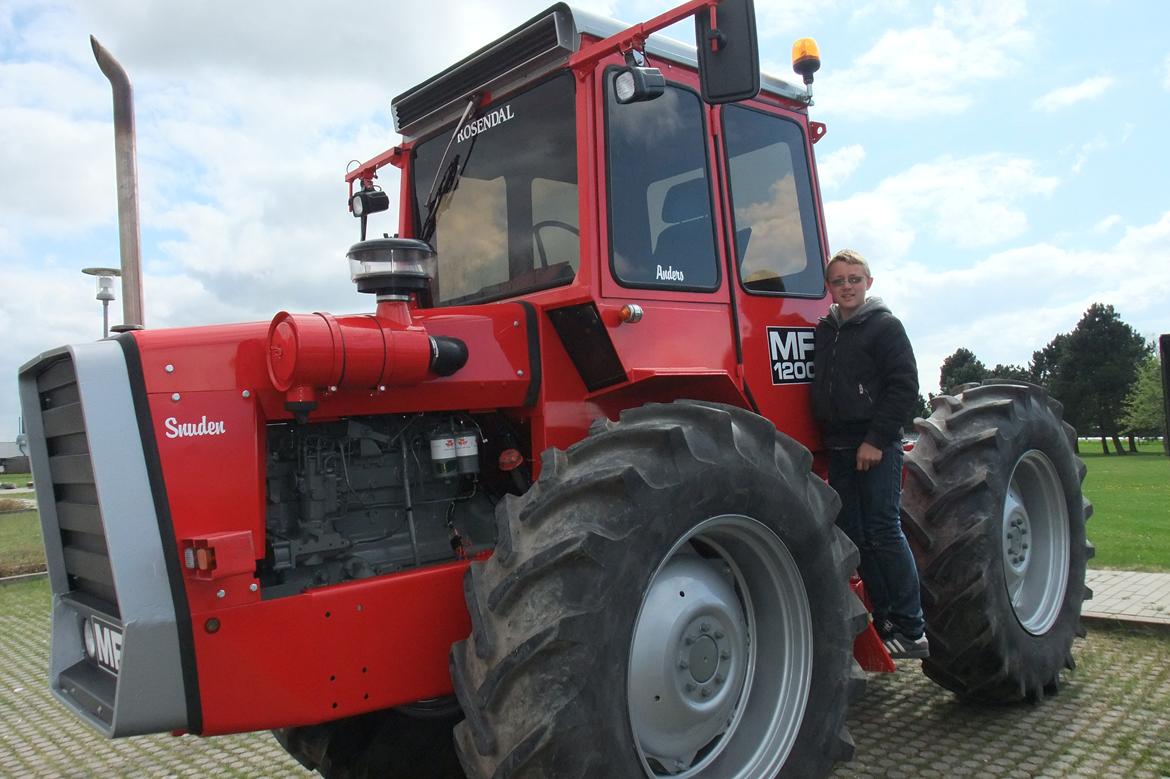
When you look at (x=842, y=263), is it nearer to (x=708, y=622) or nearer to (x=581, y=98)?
(x=581, y=98)

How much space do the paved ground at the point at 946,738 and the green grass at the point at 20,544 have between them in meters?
3.61

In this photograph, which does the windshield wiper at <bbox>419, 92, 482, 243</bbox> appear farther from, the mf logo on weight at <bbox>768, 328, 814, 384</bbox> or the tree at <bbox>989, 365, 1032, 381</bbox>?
the tree at <bbox>989, 365, 1032, 381</bbox>

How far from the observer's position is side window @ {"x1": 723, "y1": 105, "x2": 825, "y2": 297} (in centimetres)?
427

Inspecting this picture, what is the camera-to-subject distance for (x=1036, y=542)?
17.7 feet

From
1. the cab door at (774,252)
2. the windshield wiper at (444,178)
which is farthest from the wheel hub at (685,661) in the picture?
the windshield wiper at (444,178)

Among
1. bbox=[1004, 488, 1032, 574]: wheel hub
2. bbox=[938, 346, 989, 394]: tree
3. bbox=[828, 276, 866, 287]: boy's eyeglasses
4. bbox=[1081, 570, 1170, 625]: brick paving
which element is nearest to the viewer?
bbox=[828, 276, 866, 287]: boy's eyeglasses

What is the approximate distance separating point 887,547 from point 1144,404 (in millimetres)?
64815

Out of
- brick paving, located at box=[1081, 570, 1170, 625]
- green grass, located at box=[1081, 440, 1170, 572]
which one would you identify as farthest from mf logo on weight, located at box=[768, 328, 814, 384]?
green grass, located at box=[1081, 440, 1170, 572]

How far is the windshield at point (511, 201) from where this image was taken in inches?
146

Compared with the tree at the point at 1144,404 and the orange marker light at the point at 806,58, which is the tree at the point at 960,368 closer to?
the tree at the point at 1144,404

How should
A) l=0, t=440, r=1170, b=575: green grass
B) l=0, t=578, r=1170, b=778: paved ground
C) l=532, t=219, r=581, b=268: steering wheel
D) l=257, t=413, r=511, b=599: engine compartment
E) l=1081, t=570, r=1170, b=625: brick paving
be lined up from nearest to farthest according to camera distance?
1. l=257, t=413, r=511, b=599: engine compartment
2. l=532, t=219, r=581, b=268: steering wheel
3. l=0, t=578, r=1170, b=778: paved ground
4. l=1081, t=570, r=1170, b=625: brick paving
5. l=0, t=440, r=1170, b=575: green grass

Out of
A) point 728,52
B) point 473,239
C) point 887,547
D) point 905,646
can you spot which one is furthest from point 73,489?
point 905,646

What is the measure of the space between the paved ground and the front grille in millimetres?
1721

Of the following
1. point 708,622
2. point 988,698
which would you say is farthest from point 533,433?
point 988,698
